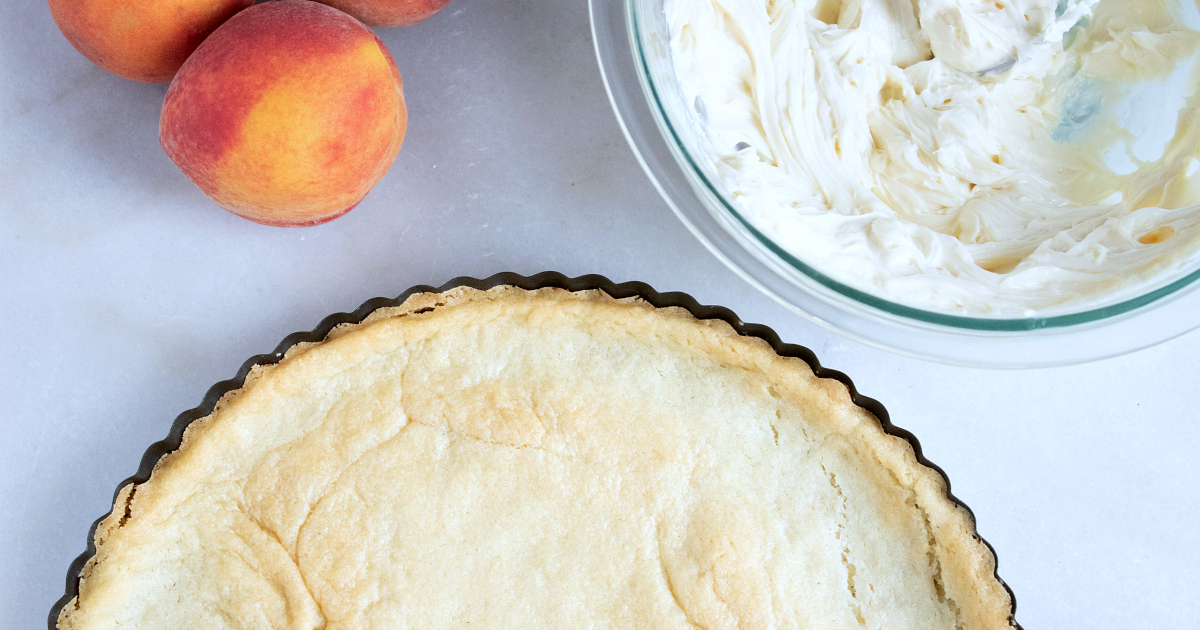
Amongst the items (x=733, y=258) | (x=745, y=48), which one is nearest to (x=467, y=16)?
(x=745, y=48)

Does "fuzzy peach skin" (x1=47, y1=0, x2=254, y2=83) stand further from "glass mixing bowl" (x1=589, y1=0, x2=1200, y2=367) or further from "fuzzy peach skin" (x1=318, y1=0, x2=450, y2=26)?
"glass mixing bowl" (x1=589, y1=0, x2=1200, y2=367)

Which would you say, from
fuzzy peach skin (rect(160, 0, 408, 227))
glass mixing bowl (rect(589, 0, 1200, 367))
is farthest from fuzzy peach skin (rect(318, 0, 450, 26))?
glass mixing bowl (rect(589, 0, 1200, 367))

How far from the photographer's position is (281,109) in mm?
1082

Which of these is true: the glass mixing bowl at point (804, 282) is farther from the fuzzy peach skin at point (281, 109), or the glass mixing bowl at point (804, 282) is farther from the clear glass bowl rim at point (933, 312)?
the fuzzy peach skin at point (281, 109)

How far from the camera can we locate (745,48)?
1.24 m

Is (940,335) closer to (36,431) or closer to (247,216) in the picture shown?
(247,216)

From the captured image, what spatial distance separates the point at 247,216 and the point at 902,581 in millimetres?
1091

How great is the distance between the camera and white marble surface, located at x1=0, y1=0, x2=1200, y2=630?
133 cm

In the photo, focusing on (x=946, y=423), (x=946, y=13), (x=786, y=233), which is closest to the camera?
(x=786, y=233)

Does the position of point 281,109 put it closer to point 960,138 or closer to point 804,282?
point 804,282

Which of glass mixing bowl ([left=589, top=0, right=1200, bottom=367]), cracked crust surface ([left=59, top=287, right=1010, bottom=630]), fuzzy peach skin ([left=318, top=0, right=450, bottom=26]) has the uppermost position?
fuzzy peach skin ([left=318, top=0, right=450, bottom=26])

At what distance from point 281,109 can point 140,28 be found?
0.25m

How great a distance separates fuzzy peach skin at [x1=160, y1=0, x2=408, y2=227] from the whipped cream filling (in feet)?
1.49

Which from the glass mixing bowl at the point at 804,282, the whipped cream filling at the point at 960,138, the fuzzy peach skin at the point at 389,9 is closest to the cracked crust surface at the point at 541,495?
the glass mixing bowl at the point at 804,282
